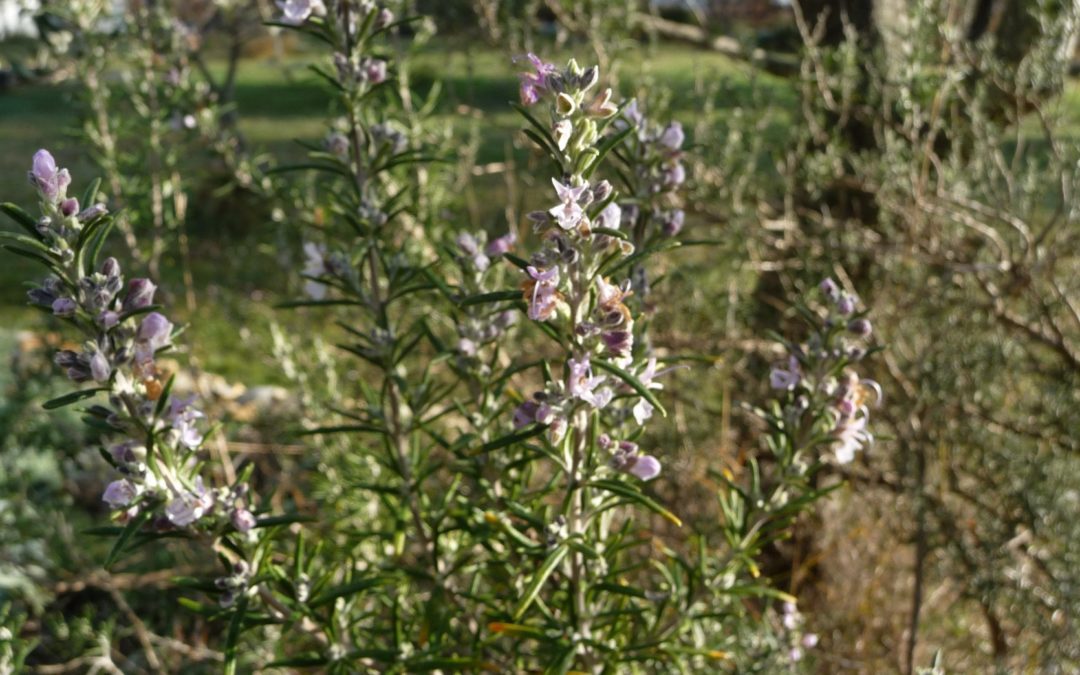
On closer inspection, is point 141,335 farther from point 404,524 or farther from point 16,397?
point 16,397

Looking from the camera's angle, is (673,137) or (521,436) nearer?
(521,436)

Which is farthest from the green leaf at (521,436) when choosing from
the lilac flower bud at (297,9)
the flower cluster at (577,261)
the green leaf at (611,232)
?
the lilac flower bud at (297,9)

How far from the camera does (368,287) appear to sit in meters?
2.02

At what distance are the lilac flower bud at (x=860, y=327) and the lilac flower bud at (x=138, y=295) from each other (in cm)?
117

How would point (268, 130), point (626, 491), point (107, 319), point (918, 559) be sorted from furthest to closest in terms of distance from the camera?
point (268, 130) < point (918, 559) < point (626, 491) < point (107, 319)

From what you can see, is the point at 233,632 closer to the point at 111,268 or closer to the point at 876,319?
the point at 111,268

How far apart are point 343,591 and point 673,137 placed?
1024mm

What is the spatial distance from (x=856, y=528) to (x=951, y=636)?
0.48 meters

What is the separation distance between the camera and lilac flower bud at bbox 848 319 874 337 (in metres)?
1.63

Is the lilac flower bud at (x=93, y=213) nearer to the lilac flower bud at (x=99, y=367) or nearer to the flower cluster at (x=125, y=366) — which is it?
the flower cluster at (x=125, y=366)

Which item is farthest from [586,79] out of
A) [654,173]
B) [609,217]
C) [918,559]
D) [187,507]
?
[918,559]

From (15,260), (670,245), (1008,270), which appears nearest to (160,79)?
(670,245)

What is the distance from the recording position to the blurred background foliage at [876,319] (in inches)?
113

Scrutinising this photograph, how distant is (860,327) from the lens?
1637 millimetres
